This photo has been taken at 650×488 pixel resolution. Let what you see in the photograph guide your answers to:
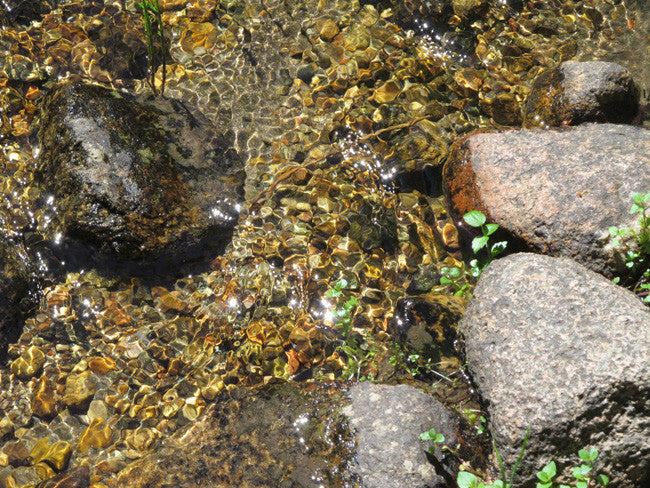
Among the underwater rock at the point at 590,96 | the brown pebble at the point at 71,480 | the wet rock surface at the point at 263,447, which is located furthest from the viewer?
the underwater rock at the point at 590,96

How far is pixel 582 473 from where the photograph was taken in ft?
9.21

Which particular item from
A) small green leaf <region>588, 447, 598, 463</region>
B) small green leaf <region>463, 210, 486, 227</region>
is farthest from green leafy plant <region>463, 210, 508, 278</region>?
small green leaf <region>588, 447, 598, 463</region>

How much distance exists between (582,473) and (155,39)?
540 centimetres

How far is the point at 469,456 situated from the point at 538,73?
13.0 feet

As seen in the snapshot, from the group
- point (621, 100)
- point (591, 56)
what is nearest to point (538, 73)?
point (591, 56)

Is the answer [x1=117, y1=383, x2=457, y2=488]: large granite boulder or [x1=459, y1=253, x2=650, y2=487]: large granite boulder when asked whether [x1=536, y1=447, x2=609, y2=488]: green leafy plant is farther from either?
[x1=117, y1=383, x2=457, y2=488]: large granite boulder

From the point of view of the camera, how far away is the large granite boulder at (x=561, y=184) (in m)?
3.73

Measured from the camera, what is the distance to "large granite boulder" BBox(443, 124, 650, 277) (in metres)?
3.73

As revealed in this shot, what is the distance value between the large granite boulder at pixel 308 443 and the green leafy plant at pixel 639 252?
5.14 ft

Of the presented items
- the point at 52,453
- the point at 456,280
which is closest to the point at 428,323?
the point at 456,280

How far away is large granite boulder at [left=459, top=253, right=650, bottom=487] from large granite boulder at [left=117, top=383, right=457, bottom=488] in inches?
19.8

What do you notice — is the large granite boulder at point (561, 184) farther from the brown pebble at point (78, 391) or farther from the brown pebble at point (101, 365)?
the brown pebble at point (78, 391)

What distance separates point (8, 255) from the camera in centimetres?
436

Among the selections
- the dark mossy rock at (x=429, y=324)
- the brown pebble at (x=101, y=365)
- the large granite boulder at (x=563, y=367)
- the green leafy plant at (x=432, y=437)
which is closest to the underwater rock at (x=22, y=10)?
the brown pebble at (x=101, y=365)
